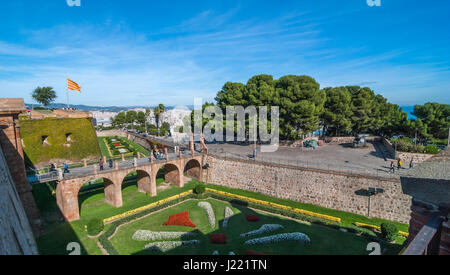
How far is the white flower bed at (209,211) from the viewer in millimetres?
24358

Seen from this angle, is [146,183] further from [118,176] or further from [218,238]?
[218,238]

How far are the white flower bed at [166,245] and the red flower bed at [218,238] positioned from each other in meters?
1.25

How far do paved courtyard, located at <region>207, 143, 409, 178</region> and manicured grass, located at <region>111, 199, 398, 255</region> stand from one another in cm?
809

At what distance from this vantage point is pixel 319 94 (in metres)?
43.7

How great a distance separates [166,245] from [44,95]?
3066 inches

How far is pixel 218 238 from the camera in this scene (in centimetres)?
2075

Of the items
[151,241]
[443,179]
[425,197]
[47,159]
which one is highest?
[443,179]

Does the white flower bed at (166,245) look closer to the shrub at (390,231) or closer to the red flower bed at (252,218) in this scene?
the red flower bed at (252,218)

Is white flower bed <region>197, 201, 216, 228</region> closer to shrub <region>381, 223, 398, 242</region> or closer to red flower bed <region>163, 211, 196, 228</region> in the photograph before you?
red flower bed <region>163, 211, 196, 228</region>

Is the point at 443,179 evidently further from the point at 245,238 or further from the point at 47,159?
the point at 47,159
